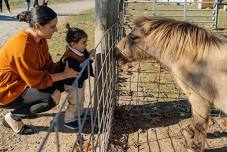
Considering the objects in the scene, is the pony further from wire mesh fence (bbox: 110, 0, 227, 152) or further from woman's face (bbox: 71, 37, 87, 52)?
woman's face (bbox: 71, 37, 87, 52)

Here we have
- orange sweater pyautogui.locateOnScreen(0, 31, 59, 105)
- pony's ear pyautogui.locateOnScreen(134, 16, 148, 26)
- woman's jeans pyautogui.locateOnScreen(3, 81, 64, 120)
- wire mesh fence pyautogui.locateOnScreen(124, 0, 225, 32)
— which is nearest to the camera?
orange sweater pyautogui.locateOnScreen(0, 31, 59, 105)

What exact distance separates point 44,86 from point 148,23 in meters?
1.27

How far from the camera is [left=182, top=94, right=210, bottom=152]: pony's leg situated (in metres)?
3.89

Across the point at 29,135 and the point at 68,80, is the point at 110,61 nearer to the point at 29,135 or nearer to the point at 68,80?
the point at 68,80

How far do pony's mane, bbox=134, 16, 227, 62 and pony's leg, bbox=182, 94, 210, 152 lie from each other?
0.45 meters

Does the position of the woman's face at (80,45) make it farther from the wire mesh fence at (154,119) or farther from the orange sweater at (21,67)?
the wire mesh fence at (154,119)

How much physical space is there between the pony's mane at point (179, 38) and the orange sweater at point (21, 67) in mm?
1132

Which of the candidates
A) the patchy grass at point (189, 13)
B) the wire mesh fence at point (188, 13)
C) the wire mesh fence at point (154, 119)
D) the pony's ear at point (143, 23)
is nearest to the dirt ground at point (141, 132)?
the wire mesh fence at point (154, 119)

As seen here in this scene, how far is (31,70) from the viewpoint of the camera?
3.73 m

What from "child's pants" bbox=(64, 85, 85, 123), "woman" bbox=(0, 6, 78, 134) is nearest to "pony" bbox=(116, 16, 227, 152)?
"child's pants" bbox=(64, 85, 85, 123)

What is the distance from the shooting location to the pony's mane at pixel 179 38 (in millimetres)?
3699

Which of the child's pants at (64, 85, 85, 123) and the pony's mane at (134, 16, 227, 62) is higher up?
the pony's mane at (134, 16, 227, 62)

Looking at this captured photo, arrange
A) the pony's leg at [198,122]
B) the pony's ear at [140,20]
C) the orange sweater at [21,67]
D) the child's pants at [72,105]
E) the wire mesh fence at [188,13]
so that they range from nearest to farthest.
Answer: the orange sweater at [21,67] < the pony's leg at [198,122] < the pony's ear at [140,20] < the child's pants at [72,105] < the wire mesh fence at [188,13]

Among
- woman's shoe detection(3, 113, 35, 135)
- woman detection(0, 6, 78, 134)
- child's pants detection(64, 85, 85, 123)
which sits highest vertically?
woman detection(0, 6, 78, 134)
